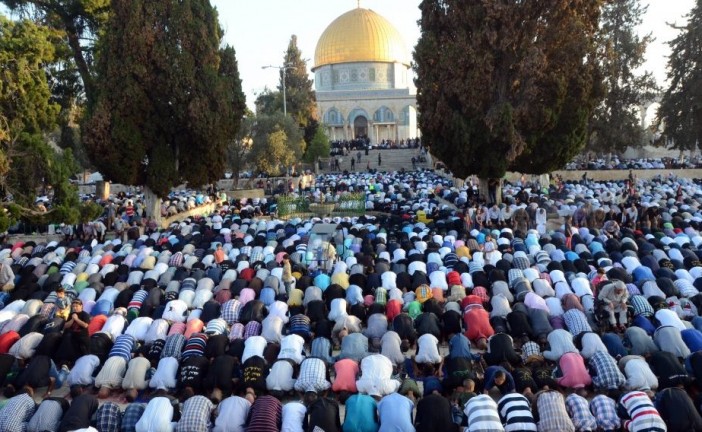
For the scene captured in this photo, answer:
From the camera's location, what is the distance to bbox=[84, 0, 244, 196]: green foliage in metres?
16.2

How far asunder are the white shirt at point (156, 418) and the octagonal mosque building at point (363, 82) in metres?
47.2

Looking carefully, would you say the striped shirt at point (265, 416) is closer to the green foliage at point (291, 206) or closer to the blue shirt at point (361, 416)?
the blue shirt at point (361, 416)

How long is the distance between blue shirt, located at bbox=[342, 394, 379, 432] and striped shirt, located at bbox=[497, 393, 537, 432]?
1254mm

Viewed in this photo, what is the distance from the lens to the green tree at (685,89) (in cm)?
2847

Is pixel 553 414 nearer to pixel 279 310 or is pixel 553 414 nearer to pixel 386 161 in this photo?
pixel 279 310

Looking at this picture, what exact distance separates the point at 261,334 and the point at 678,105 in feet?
93.9

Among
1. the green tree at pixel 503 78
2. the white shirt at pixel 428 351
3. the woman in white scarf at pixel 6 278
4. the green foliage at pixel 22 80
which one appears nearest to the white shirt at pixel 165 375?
the white shirt at pixel 428 351

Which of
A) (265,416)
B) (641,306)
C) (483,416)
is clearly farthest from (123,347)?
(641,306)

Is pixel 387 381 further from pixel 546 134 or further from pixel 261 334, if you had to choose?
pixel 546 134

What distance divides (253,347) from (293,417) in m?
1.76

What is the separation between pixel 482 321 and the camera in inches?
317

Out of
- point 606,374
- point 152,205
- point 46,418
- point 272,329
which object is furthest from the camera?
point 152,205

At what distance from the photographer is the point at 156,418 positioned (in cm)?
567

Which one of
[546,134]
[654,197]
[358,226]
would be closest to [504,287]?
[358,226]
